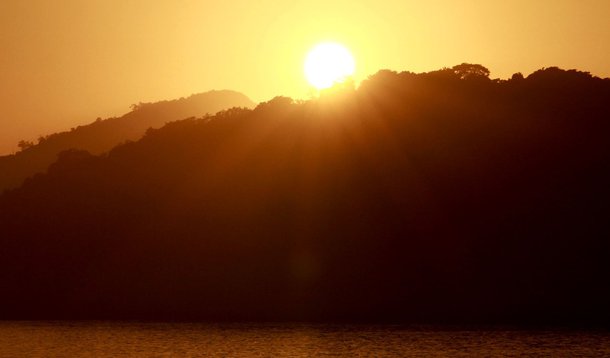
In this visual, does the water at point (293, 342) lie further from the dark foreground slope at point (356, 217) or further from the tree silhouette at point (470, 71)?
the tree silhouette at point (470, 71)

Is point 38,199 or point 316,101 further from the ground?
point 316,101

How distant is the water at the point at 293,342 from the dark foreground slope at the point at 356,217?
12353 mm

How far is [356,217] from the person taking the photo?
9319cm

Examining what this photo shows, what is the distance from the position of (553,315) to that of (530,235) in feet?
31.3

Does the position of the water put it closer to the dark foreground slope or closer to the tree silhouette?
the dark foreground slope

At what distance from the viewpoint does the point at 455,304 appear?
282ft

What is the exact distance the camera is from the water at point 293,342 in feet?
189

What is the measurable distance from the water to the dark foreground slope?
12353mm

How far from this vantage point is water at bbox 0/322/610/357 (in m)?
57.7

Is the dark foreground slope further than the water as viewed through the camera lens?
Yes

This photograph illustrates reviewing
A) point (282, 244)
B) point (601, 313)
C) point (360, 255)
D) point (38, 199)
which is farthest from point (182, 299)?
point (601, 313)

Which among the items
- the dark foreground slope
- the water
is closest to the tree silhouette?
the dark foreground slope

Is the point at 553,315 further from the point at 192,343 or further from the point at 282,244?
the point at 192,343

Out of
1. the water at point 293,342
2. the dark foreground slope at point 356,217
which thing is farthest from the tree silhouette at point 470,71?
the water at point 293,342
